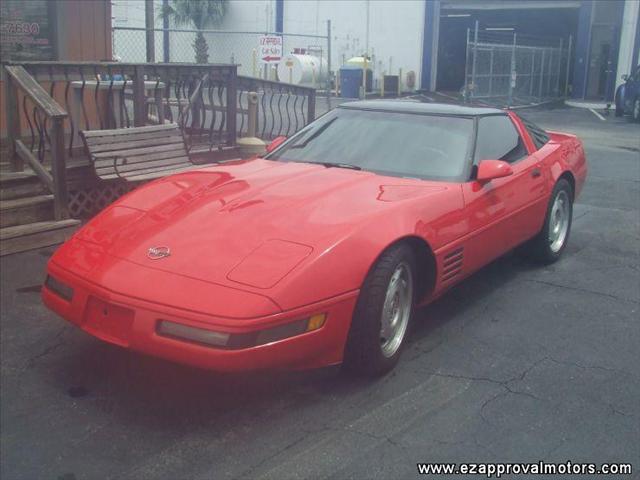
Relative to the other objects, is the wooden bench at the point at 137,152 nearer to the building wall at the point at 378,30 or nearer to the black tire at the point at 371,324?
the black tire at the point at 371,324

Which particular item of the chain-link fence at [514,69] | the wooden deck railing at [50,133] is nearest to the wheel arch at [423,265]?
the wooden deck railing at [50,133]

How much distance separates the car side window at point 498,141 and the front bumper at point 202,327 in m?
1.99

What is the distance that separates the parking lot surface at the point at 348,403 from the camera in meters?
3.41

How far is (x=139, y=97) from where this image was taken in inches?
333

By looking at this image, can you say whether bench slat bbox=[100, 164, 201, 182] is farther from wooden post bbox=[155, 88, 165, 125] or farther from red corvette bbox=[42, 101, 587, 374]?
red corvette bbox=[42, 101, 587, 374]

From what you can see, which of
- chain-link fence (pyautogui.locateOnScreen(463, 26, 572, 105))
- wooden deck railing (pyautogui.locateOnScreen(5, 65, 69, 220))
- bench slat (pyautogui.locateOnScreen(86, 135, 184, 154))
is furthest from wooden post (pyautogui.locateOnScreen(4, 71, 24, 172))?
chain-link fence (pyautogui.locateOnScreen(463, 26, 572, 105))

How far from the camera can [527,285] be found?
5.87 meters

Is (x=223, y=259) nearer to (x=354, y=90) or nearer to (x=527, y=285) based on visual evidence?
(x=527, y=285)

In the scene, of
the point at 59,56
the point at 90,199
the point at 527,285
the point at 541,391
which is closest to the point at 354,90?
the point at 59,56

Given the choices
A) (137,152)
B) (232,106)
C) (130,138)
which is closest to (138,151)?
(137,152)

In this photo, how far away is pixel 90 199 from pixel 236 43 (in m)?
30.3

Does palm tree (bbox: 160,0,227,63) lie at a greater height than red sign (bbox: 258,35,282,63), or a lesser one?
greater

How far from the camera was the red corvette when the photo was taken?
3562 mm

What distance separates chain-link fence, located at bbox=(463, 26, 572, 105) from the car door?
16.0 m
